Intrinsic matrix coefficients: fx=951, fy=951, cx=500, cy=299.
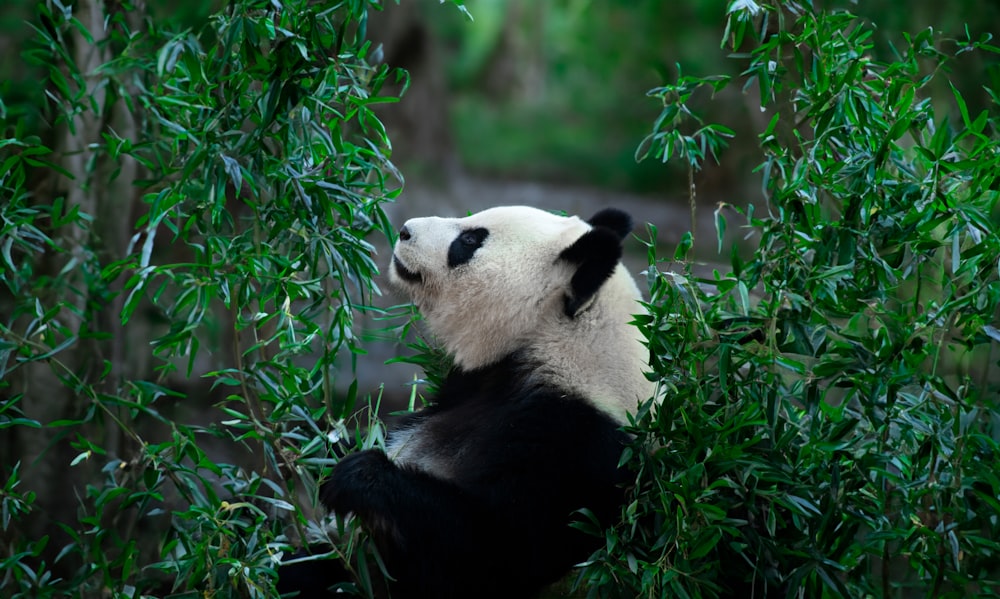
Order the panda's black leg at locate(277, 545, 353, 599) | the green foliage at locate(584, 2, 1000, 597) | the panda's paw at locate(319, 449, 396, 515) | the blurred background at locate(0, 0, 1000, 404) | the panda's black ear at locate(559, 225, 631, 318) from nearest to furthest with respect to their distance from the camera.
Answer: the green foliage at locate(584, 2, 1000, 597)
the panda's paw at locate(319, 449, 396, 515)
the panda's black ear at locate(559, 225, 631, 318)
the panda's black leg at locate(277, 545, 353, 599)
the blurred background at locate(0, 0, 1000, 404)

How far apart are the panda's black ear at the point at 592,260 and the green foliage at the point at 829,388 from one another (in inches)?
15.4

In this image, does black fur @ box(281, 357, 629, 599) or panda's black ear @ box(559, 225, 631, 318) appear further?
panda's black ear @ box(559, 225, 631, 318)

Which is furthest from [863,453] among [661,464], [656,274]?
[656,274]

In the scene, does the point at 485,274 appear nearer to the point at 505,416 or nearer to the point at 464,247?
the point at 464,247

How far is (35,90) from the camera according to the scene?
11.7ft

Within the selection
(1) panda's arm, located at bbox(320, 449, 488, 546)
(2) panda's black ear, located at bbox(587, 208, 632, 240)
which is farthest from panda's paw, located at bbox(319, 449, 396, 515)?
(2) panda's black ear, located at bbox(587, 208, 632, 240)

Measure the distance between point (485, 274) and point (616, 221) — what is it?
0.44m

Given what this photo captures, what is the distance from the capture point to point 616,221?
2.96 m

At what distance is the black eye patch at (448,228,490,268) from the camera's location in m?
2.92

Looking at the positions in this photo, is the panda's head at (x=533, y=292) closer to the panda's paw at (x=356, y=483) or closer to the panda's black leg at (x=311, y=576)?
the panda's paw at (x=356, y=483)

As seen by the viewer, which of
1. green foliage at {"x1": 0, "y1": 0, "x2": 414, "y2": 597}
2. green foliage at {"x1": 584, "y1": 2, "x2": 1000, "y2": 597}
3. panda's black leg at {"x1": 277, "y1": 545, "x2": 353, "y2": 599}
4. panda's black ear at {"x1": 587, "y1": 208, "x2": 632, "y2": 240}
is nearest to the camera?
green foliage at {"x1": 584, "y1": 2, "x2": 1000, "y2": 597}

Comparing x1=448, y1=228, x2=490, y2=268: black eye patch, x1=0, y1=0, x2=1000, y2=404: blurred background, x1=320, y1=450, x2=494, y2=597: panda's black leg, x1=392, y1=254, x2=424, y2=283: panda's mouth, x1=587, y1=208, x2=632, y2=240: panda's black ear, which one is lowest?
x1=0, y1=0, x2=1000, y2=404: blurred background

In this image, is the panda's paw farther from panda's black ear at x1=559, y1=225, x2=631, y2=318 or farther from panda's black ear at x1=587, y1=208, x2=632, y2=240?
panda's black ear at x1=587, y1=208, x2=632, y2=240

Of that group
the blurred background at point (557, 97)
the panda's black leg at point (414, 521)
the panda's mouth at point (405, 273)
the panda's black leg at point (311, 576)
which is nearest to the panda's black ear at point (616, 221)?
the panda's mouth at point (405, 273)
